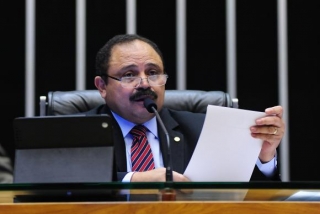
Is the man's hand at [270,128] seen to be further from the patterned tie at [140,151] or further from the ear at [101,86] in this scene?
the ear at [101,86]

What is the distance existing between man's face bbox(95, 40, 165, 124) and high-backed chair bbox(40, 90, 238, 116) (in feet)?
0.21

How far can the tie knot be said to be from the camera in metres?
2.82

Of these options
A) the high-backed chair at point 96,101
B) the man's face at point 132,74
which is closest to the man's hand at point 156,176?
the man's face at point 132,74

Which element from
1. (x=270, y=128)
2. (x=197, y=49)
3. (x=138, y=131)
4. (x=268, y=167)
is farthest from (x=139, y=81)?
(x=197, y=49)

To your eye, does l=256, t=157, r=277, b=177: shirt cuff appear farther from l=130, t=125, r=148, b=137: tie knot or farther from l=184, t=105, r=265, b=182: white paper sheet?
l=130, t=125, r=148, b=137: tie knot

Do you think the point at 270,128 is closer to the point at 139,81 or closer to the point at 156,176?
the point at 156,176

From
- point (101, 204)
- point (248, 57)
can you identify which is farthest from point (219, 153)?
point (248, 57)

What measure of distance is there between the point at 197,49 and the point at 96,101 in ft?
2.98

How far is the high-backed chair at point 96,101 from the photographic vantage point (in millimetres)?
2836

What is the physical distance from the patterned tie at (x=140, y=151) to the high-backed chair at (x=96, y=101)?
0.58 feet

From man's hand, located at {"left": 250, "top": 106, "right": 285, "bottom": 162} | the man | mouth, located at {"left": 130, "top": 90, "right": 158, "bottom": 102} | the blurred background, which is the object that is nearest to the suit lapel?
the man

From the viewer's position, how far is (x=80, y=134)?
1.87 metres

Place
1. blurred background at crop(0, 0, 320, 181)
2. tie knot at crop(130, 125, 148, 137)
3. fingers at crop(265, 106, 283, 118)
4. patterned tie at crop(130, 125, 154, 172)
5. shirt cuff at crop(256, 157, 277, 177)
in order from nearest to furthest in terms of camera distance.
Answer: fingers at crop(265, 106, 283, 118) → shirt cuff at crop(256, 157, 277, 177) → patterned tie at crop(130, 125, 154, 172) → tie knot at crop(130, 125, 148, 137) → blurred background at crop(0, 0, 320, 181)

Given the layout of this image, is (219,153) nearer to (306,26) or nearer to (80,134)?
(80,134)
